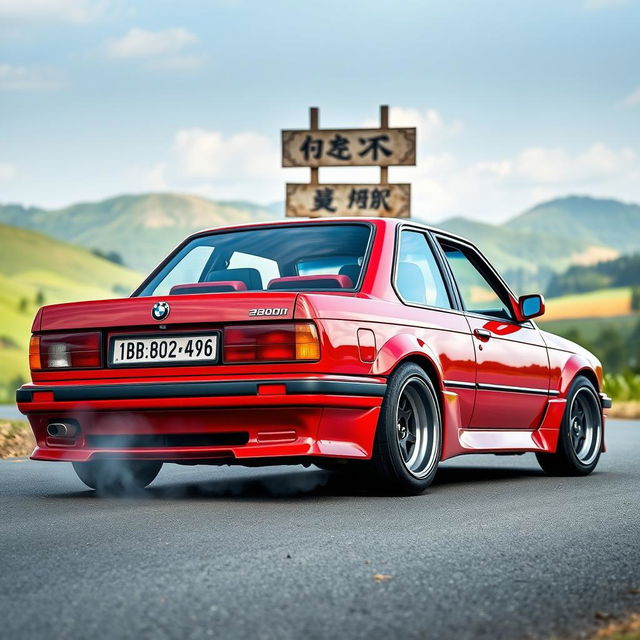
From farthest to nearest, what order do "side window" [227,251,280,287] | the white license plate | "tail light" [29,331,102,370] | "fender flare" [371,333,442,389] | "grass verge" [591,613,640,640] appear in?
1. "side window" [227,251,280,287]
2. "tail light" [29,331,102,370]
3. "fender flare" [371,333,442,389]
4. the white license plate
5. "grass verge" [591,613,640,640]

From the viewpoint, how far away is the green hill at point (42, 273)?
237ft

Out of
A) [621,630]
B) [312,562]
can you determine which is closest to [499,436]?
[312,562]

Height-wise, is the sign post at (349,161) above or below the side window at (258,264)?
above

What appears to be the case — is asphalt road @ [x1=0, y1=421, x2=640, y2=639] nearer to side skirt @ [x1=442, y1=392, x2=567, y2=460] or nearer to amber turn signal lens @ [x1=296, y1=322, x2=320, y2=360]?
side skirt @ [x1=442, y1=392, x2=567, y2=460]

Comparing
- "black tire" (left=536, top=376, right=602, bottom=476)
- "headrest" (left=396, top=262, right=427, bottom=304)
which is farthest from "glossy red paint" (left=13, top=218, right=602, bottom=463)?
"black tire" (left=536, top=376, right=602, bottom=476)

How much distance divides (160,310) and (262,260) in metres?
1.27

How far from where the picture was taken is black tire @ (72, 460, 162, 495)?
726 centimetres

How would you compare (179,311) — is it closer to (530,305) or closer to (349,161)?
(530,305)

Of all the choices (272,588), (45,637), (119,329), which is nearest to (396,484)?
(119,329)

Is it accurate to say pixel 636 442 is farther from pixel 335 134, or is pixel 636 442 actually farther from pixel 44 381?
pixel 335 134

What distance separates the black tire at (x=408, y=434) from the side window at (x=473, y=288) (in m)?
1.13

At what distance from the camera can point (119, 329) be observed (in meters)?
6.65

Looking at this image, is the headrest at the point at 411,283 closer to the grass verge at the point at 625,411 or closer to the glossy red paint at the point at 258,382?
the glossy red paint at the point at 258,382

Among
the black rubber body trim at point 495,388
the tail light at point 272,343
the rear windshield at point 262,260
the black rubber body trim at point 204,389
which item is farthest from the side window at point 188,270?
the black rubber body trim at point 495,388
